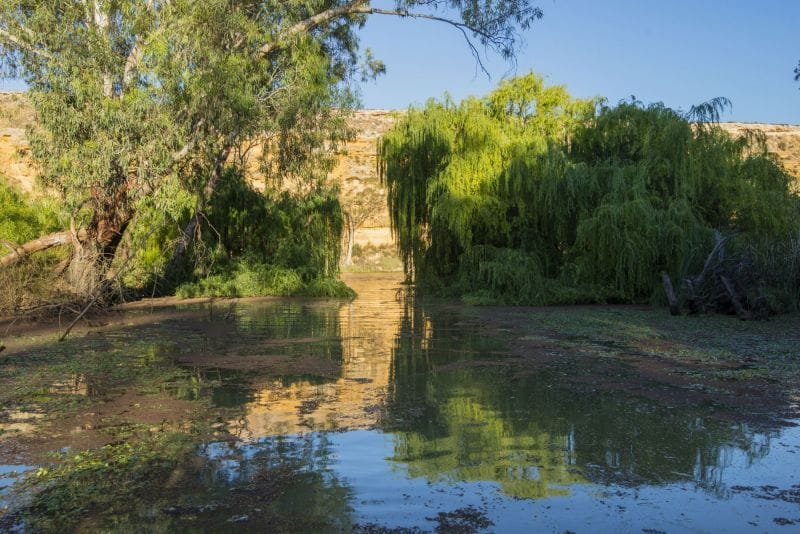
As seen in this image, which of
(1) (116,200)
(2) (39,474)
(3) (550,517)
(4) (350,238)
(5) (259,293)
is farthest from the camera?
(4) (350,238)

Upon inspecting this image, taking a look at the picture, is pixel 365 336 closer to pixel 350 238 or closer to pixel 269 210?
pixel 269 210

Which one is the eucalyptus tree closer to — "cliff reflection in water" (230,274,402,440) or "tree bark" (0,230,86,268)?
"tree bark" (0,230,86,268)

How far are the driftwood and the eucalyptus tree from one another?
9518 mm

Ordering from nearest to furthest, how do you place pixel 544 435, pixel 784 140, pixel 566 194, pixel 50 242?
pixel 544 435
pixel 50 242
pixel 566 194
pixel 784 140

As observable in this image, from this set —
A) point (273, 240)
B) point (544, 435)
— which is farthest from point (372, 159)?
point (544, 435)

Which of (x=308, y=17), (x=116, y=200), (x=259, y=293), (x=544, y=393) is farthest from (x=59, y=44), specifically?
(x=544, y=393)

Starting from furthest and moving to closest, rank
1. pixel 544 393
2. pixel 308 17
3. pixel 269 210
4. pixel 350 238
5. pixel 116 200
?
1. pixel 350 238
2. pixel 269 210
3. pixel 308 17
4. pixel 116 200
5. pixel 544 393

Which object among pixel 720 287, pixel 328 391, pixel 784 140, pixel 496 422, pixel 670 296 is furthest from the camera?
pixel 784 140

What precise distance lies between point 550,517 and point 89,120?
44.0 feet

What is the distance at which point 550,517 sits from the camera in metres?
4.16

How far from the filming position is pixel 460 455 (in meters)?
5.29

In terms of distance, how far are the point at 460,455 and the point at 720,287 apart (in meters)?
11.6

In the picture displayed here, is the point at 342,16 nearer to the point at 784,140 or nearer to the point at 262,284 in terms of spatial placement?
the point at 262,284

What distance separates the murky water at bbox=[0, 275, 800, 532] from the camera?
4.15m
